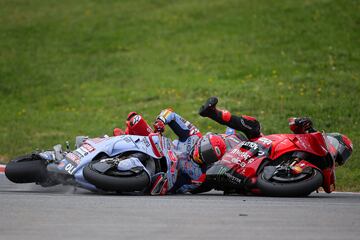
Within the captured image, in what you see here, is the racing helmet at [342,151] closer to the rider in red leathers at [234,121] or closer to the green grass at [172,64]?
the rider in red leathers at [234,121]

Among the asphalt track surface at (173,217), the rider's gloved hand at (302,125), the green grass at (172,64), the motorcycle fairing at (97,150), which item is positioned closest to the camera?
the asphalt track surface at (173,217)

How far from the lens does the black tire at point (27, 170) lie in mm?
9414

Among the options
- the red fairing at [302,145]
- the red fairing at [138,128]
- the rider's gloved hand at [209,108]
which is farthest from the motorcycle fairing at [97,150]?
the red fairing at [302,145]

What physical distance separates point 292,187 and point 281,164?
1.23 feet

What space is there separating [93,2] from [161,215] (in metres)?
27.9

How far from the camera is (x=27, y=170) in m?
9.46

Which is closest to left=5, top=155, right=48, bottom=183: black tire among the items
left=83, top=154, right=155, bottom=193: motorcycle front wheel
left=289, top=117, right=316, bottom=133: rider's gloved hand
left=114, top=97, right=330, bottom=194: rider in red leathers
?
left=83, top=154, right=155, bottom=193: motorcycle front wheel

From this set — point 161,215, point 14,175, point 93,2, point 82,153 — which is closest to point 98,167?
point 82,153

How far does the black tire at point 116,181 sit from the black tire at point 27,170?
65cm

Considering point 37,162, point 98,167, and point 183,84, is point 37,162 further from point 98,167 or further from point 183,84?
point 183,84

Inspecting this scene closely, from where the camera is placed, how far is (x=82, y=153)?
9.45 m

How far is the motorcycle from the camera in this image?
9.09 m

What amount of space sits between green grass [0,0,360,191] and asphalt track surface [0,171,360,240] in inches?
165

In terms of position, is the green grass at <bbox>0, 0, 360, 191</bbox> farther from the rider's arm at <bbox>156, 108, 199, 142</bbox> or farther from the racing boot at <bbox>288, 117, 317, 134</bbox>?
the rider's arm at <bbox>156, 108, 199, 142</bbox>
